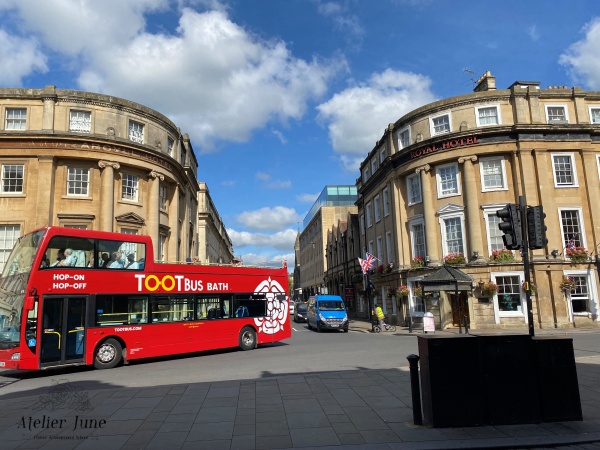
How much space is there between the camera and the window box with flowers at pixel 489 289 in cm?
2291

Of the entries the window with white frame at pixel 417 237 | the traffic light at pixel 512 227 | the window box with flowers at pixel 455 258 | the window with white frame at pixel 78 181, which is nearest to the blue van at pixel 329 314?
the window with white frame at pixel 417 237

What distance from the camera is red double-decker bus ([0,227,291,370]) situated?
1172 centimetres

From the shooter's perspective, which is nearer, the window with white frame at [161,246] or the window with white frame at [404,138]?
the window with white frame at [161,246]

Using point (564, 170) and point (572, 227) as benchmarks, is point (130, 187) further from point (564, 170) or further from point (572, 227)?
point (572, 227)

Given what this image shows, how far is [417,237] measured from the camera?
91.8 ft

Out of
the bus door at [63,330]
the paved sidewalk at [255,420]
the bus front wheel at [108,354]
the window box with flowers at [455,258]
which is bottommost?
the paved sidewalk at [255,420]

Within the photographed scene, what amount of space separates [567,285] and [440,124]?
452 inches

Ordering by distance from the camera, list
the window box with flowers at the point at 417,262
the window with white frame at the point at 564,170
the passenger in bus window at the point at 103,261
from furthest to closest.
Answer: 1. the window box with flowers at the point at 417,262
2. the window with white frame at the point at 564,170
3. the passenger in bus window at the point at 103,261

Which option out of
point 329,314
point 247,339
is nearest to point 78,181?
point 247,339

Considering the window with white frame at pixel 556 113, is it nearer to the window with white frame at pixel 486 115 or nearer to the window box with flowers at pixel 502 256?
the window with white frame at pixel 486 115

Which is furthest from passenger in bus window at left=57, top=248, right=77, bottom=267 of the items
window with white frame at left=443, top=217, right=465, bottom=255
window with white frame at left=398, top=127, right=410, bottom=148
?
window with white frame at left=398, top=127, right=410, bottom=148

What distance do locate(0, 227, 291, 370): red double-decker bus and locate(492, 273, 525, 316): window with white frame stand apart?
552 inches

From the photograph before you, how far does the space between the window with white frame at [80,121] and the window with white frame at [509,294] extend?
24398 mm

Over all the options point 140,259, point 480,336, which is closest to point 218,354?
point 140,259
